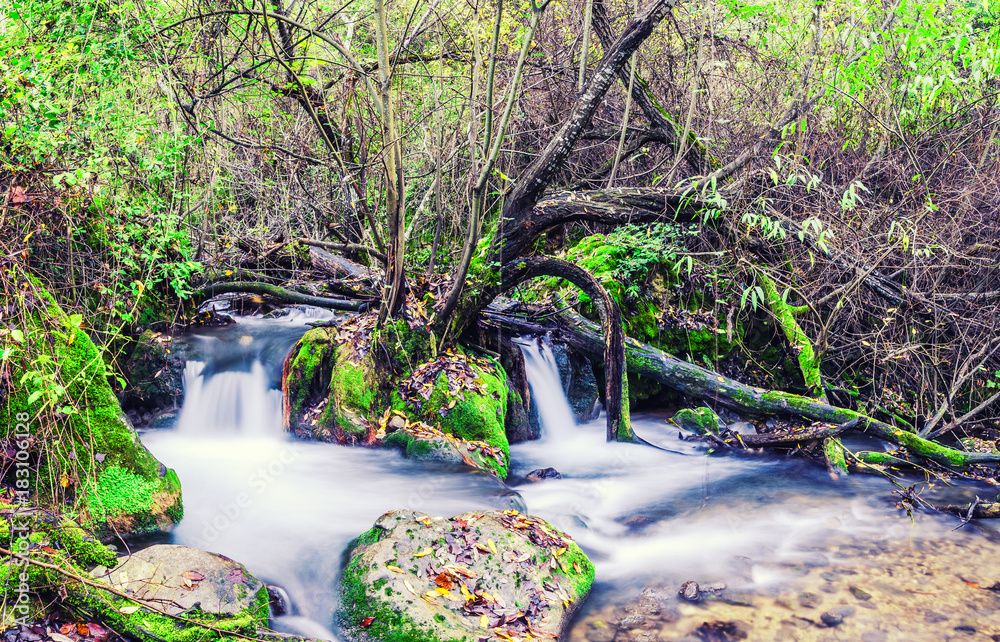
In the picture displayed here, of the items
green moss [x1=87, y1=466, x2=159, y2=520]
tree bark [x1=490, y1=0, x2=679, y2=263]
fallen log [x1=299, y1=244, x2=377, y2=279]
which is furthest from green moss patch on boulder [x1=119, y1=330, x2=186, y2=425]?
tree bark [x1=490, y1=0, x2=679, y2=263]

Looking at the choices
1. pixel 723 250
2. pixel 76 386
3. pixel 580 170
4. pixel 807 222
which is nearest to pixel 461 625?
pixel 76 386

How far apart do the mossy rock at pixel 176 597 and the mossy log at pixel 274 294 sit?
4.57 metres

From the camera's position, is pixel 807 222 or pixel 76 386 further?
pixel 807 222

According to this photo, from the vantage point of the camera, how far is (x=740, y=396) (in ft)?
25.1

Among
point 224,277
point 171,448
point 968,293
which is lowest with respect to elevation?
point 171,448

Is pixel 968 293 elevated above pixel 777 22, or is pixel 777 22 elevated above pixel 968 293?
pixel 777 22

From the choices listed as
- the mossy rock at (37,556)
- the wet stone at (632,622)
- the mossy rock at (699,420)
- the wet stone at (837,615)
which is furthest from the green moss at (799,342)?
the mossy rock at (37,556)

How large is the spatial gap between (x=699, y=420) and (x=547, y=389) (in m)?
2.09

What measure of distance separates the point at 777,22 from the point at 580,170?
3.78 metres

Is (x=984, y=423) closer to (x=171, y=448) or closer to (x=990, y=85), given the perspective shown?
(x=990, y=85)

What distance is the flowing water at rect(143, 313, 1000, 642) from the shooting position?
444 cm

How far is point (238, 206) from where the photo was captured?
9078mm

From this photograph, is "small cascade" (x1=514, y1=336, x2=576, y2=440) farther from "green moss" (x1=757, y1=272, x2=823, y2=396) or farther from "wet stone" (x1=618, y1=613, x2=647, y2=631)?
"wet stone" (x1=618, y1=613, x2=647, y2=631)

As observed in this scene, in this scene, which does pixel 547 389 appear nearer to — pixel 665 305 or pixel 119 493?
pixel 665 305
